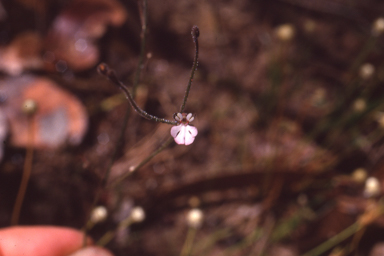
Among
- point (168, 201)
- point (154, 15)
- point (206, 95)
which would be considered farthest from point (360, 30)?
point (168, 201)

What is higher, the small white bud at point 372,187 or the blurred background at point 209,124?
the blurred background at point 209,124

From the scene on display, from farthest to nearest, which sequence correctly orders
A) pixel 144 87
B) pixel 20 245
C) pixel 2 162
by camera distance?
1. pixel 144 87
2. pixel 2 162
3. pixel 20 245

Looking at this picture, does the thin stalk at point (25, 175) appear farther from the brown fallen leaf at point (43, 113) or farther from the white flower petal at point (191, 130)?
the white flower petal at point (191, 130)

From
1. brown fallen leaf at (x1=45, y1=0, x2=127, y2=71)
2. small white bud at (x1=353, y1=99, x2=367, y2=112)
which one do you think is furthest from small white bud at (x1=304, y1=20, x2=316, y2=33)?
brown fallen leaf at (x1=45, y1=0, x2=127, y2=71)

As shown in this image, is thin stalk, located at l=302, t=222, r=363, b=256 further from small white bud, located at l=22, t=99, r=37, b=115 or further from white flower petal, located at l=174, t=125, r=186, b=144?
small white bud, located at l=22, t=99, r=37, b=115

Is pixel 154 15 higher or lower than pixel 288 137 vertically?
higher

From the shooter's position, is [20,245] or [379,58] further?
[379,58]

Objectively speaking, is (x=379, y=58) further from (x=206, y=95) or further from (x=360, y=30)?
(x=206, y=95)

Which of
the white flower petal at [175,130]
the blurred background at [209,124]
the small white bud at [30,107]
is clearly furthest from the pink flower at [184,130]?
the small white bud at [30,107]
